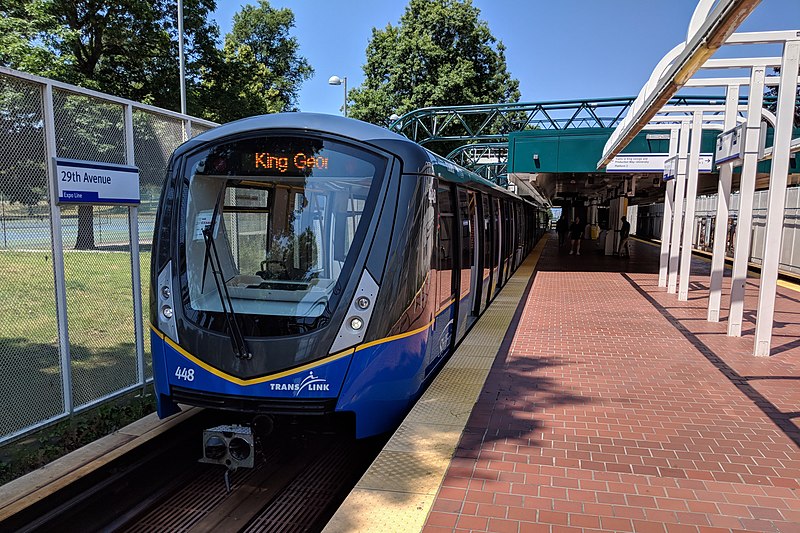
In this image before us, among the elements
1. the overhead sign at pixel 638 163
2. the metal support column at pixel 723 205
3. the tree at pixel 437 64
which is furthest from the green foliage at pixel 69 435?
the tree at pixel 437 64

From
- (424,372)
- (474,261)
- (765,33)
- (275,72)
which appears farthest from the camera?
(275,72)

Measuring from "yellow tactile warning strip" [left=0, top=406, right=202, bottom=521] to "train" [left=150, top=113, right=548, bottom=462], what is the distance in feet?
1.96

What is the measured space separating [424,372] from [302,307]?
1358 mm

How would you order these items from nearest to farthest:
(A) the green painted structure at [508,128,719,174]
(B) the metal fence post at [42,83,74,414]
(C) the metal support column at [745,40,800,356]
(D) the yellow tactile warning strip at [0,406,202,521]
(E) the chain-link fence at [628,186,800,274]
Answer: (D) the yellow tactile warning strip at [0,406,202,521]
(B) the metal fence post at [42,83,74,414]
(C) the metal support column at [745,40,800,356]
(E) the chain-link fence at [628,186,800,274]
(A) the green painted structure at [508,128,719,174]

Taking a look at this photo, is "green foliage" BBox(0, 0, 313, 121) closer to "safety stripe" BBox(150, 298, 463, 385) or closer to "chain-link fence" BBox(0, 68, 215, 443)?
"chain-link fence" BBox(0, 68, 215, 443)

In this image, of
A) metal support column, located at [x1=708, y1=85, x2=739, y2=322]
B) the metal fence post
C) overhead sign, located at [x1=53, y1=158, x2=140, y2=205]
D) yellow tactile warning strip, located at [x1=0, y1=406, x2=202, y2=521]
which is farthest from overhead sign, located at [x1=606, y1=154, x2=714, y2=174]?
the metal fence post

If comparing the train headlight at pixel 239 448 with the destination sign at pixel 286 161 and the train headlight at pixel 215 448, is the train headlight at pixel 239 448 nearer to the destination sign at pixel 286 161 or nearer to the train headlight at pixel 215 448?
the train headlight at pixel 215 448

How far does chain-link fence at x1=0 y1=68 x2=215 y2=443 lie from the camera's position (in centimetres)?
478

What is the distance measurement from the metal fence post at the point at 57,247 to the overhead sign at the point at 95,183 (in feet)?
0.21

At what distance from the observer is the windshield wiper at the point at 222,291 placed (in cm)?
433

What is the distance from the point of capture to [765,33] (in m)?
6.96

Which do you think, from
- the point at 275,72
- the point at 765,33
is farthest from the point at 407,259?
the point at 275,72

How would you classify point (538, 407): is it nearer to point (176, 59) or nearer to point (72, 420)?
point (72, 420)

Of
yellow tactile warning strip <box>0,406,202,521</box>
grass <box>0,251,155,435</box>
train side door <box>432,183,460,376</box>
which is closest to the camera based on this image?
yellow tactile warning strip <box>0,406,202,521</box>
